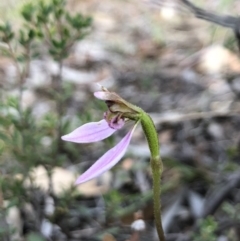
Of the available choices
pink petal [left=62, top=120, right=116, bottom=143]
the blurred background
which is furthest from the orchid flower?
the blurred background

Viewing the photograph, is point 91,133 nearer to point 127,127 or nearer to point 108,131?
point 108,131

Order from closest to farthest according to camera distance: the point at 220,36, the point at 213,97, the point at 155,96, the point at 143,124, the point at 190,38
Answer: the point at 143,124
the point at 213,97
the point at 155,96
the point at 220,36
the point at 190,38

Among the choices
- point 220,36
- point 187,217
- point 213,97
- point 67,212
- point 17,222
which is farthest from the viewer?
point 220,36

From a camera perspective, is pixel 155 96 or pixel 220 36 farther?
pixel 220 36

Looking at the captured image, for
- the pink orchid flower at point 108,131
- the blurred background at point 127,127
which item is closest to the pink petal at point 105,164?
the pink orchid flower at point 108,131

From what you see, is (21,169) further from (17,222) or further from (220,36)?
(220,36)

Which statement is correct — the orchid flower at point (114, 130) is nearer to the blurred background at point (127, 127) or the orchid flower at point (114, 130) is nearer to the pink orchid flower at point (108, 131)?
the pink orchid flower at point (108, 131)

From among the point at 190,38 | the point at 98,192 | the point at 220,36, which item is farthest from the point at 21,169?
the point at 190,38

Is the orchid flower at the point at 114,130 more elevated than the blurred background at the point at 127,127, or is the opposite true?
the orchid flower at the point at 114,130

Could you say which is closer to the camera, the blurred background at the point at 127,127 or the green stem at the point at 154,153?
the green stem at the point at 154,153
